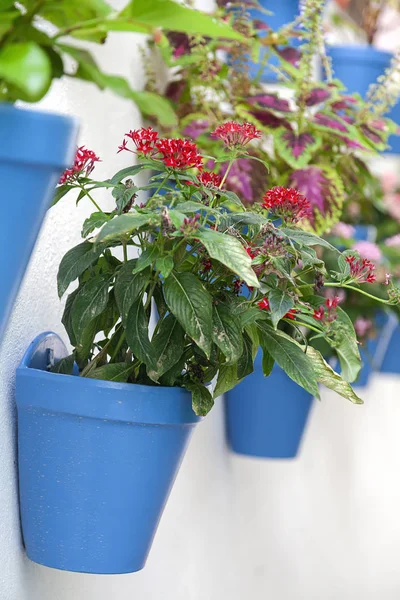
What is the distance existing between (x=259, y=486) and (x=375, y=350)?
53cm

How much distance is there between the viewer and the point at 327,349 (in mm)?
1543

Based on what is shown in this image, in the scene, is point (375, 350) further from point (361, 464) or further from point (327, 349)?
point (327, 349)

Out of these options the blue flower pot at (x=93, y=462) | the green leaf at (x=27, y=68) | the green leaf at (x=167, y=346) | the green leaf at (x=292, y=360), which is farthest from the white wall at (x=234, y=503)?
the green leaf at (x=27, y=68)

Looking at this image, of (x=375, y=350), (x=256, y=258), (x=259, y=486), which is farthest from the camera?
(x=375, y=350)

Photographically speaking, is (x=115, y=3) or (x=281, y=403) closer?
(x=115, y=3)

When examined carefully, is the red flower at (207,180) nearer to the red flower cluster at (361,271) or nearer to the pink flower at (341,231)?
the red flower cluster at (361,271)

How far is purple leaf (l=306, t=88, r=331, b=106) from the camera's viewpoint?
1.39m

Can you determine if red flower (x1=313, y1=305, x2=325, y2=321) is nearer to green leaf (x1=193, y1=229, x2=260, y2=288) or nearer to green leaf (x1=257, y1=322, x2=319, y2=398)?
green leaf (x1=257, y1=322, x2=319, y2=398)

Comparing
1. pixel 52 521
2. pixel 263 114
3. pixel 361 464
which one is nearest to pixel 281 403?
pixel 263 114

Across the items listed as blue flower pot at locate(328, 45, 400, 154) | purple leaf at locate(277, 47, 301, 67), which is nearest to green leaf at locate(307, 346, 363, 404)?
purple leaf at locate(277, 47, 301, 67)

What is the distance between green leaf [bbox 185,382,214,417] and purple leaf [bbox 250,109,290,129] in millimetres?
667

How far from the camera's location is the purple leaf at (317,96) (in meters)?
1.39

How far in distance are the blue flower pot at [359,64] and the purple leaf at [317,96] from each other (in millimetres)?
531

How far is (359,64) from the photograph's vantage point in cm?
191
